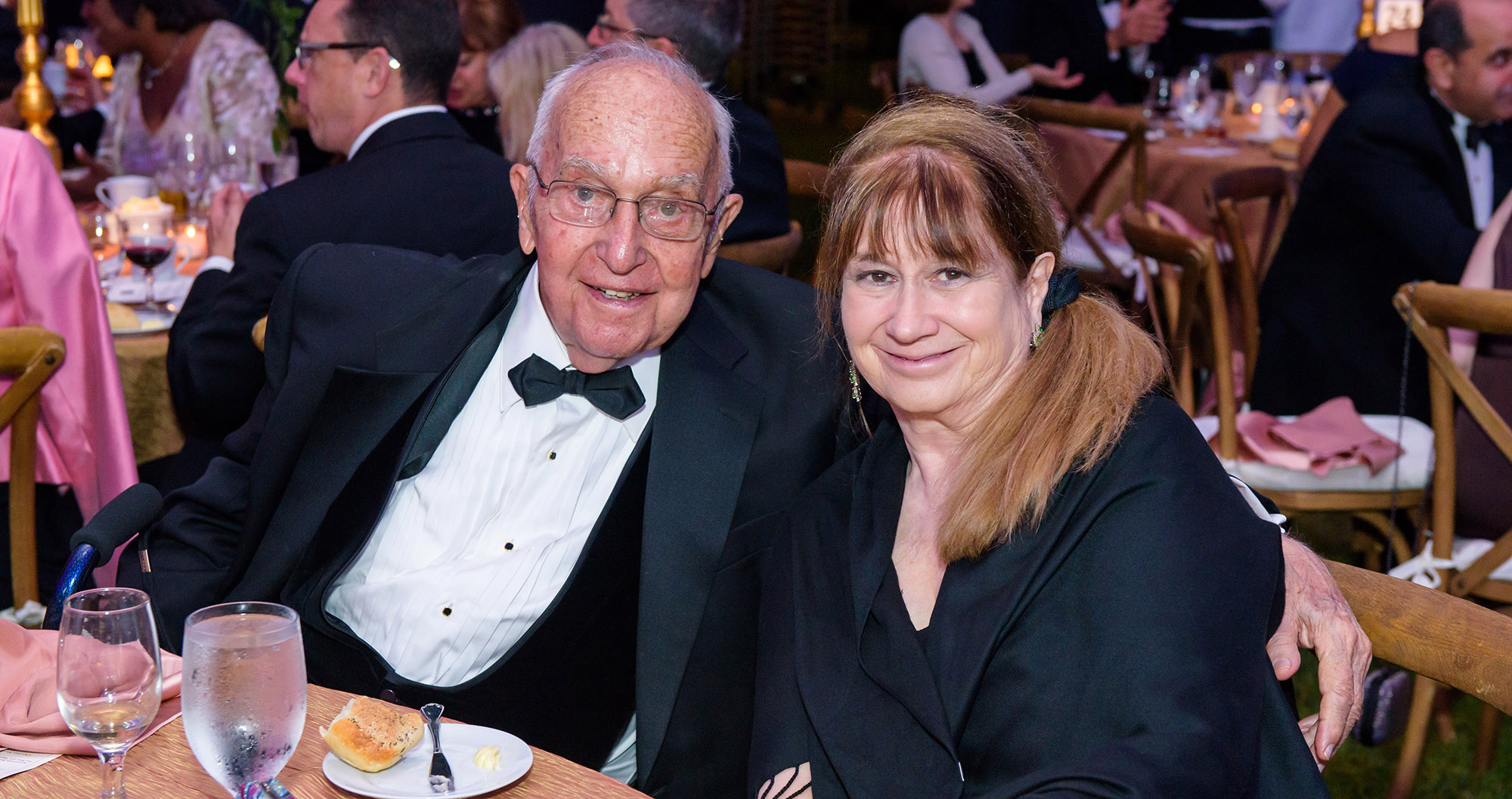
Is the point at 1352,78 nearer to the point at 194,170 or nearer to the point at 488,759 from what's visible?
the point at 194,170

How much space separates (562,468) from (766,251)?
1674 mm

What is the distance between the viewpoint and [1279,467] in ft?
11.0

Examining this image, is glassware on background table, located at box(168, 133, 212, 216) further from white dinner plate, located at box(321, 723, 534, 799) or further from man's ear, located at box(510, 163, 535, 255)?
white dinner plate, located at box(321, 723, 534, 799)

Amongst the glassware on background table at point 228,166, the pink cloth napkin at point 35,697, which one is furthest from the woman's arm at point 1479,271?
the glassware on background table at point 228,166

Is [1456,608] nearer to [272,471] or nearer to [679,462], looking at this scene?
[679,462]

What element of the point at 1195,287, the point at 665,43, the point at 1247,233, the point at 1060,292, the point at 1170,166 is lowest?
the point at 1247,233

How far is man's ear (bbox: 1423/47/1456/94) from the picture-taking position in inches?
159

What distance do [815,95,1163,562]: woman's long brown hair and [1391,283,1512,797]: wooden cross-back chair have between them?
1.25m

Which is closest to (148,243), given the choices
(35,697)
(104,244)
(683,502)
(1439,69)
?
(104,244)

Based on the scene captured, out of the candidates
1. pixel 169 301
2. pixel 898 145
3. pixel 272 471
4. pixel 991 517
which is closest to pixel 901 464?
pixel 991 517

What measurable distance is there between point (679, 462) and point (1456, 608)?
103cm

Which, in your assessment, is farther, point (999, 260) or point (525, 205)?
point (525, 205)

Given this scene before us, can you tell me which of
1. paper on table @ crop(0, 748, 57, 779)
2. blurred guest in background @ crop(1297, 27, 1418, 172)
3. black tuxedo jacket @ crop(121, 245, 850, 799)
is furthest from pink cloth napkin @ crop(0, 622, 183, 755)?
blurred guest in background @ crop(1297, 27, 1418, 172)

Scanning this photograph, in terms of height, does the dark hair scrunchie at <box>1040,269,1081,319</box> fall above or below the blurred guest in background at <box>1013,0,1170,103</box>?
above
